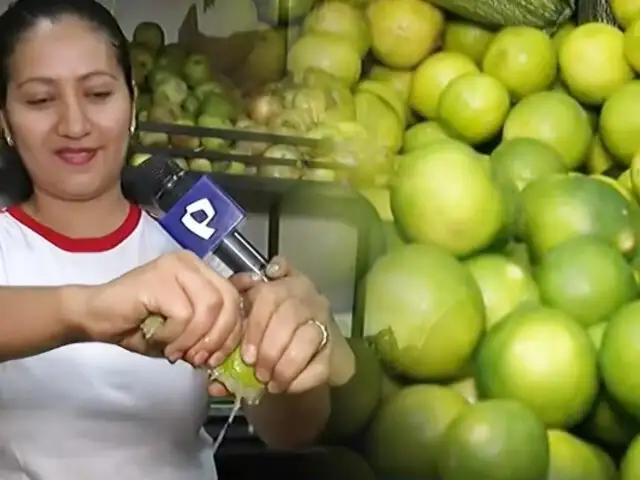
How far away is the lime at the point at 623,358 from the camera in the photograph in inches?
27.4

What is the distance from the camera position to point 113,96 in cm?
71

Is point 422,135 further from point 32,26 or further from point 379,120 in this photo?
point 32,26

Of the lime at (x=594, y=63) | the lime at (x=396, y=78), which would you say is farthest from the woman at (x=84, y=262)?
the lime at (x=594, y=63)

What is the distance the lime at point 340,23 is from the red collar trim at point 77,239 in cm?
19

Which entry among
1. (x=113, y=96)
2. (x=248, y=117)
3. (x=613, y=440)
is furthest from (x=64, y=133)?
(x=613, y=440)

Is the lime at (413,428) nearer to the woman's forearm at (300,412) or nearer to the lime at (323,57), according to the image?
the woman's forearm at (300,412)

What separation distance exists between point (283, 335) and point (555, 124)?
A: 392 millimetres

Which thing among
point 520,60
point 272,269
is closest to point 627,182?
point 520,60

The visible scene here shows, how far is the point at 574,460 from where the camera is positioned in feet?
2.32

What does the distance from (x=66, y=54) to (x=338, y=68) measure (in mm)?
203

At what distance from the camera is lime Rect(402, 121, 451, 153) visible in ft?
2.66

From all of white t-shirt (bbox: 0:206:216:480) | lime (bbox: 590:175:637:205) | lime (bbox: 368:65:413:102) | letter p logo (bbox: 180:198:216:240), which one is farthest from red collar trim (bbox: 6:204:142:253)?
lime (bbox: 590:175:637:205)

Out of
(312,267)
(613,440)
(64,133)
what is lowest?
(613,440)

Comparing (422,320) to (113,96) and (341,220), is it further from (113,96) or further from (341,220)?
(113,96)
